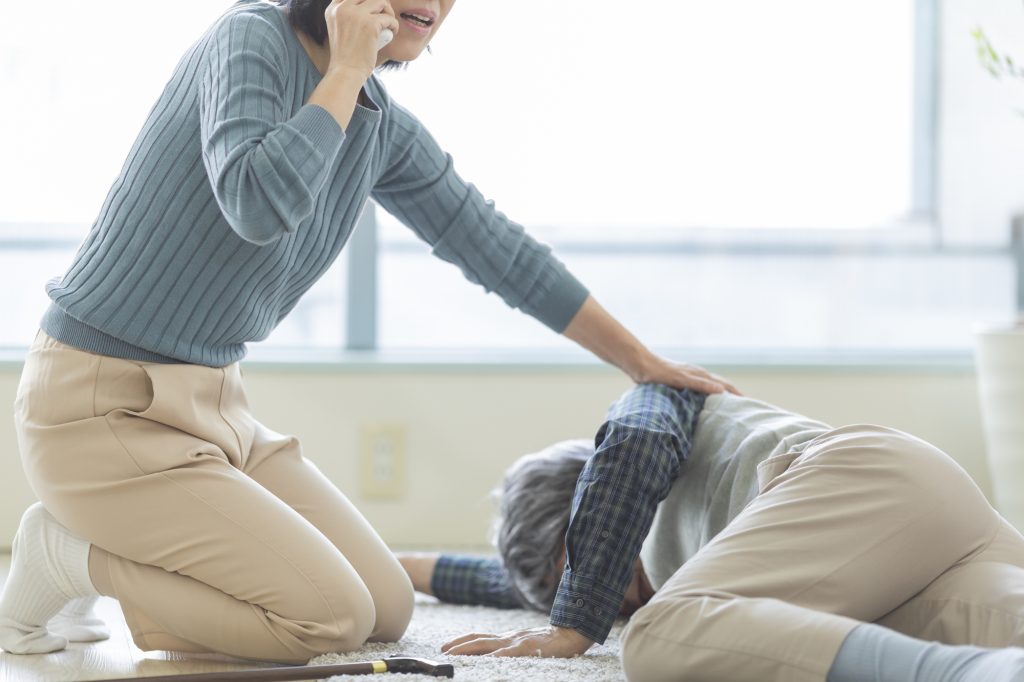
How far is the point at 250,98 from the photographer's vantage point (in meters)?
1.53

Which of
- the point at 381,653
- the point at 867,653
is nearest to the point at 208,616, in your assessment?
the point at 381,653

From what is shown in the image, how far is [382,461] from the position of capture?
289cm

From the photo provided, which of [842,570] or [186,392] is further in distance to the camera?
[186,392]

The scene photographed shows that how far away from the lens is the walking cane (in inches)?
55.8

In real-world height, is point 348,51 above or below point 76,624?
above

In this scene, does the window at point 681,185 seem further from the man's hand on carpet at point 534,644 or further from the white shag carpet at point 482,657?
the man's hand on carpet at point 534,644

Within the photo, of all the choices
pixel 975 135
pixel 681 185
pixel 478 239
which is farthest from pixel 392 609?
pixel 975 135

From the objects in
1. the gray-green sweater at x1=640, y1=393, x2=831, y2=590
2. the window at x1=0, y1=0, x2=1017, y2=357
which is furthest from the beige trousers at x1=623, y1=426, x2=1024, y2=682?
the window at x1=0, y1=0, x2=1017, y2=357

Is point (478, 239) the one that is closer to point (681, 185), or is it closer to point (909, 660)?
point (909, 660)

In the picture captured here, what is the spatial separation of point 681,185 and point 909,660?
2.09 meters

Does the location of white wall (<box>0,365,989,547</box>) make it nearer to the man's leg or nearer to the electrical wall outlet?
the electrical wall outlet

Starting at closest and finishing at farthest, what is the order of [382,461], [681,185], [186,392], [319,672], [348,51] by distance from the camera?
[319,672] → [348,51] → [186,392] → [382,461] → [681,185]

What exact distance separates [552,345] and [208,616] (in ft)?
5.24

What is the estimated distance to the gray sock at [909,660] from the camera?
3.62 feet
